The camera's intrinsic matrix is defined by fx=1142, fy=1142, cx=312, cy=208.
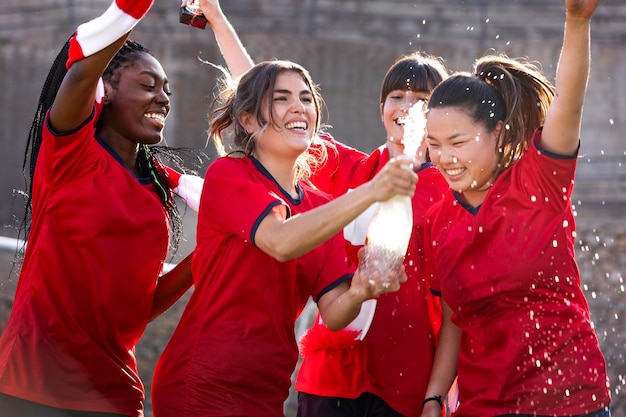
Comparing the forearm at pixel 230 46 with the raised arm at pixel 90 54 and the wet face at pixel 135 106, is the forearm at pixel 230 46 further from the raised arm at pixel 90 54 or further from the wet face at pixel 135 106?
the raised arm at pixel 90 54

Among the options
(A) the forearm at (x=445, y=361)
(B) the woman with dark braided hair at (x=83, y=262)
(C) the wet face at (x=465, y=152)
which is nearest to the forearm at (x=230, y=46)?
(B) the woman with dark braided hair at (x=83, y=262)

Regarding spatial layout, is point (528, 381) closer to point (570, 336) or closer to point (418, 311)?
point (570, 336)

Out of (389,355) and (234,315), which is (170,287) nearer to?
(234,315)

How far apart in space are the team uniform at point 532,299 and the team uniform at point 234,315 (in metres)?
0.68

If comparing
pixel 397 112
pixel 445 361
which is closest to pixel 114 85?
pixel 397 112

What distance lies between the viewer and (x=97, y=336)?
13.7ft

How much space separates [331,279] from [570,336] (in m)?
0.88

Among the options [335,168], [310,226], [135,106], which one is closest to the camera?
[310,226]

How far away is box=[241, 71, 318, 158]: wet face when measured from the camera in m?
4.23

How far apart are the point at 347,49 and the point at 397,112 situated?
13844mm

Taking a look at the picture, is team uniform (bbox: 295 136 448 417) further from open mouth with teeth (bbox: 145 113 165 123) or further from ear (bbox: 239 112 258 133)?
open mouth with teeth (bbox: 145 113 165 123)

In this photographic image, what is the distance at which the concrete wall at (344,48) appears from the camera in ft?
57.1

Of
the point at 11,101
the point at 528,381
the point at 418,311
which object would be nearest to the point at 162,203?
the point at 418,311

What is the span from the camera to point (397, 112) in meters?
4.83
